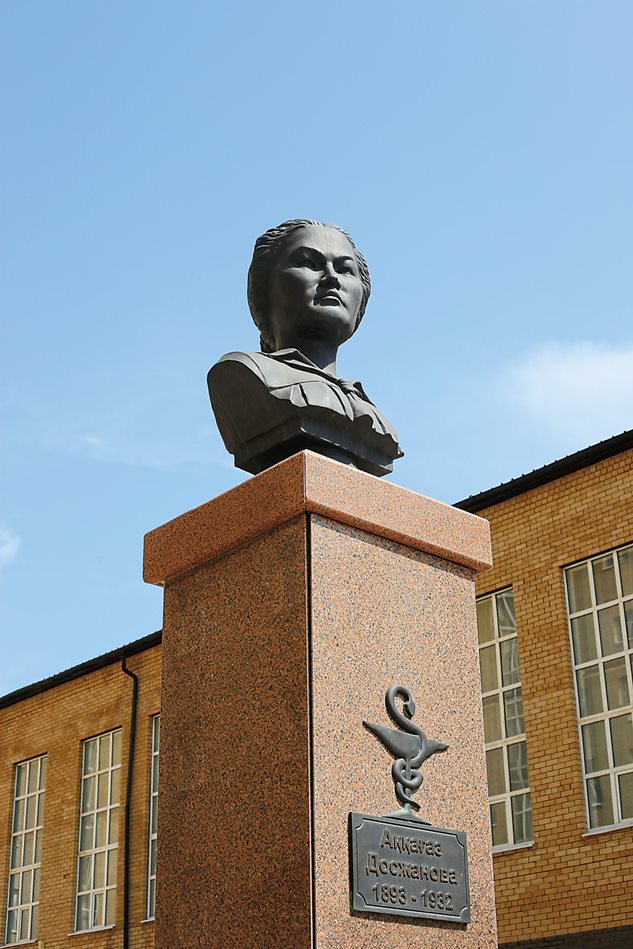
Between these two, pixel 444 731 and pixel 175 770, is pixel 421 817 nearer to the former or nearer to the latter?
pixel 444 731

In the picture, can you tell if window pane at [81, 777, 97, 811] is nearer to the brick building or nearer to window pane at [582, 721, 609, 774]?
the brick building

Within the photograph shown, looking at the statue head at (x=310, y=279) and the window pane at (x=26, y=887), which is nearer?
the statue head at (x=310, y=279)

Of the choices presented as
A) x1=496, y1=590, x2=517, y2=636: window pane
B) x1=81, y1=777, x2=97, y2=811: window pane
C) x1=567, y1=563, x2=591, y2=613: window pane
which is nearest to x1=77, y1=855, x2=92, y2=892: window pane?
x1=81, y1=777, x2=97, y2=811: window pane

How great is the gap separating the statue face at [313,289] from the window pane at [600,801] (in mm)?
9662

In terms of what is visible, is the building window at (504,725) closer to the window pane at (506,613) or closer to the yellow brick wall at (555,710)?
the window pane at (506,613)

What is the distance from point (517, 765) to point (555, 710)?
0.93 meters

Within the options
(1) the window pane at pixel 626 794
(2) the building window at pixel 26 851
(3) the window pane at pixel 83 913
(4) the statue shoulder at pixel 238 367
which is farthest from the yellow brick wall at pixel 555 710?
(2) the building window at pixel 26 851

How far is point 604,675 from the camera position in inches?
564

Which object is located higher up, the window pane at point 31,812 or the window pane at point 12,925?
the window pane at point 31,812

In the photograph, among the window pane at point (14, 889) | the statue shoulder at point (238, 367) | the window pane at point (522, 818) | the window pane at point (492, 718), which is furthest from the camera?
the window pane at point (14, 889)

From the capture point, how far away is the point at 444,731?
4.99m

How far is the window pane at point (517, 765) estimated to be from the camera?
14.7 m

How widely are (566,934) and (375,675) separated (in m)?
9.86

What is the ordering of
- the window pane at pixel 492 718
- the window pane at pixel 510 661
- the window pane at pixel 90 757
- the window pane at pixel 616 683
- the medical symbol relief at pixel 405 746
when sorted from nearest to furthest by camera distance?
the medical symbol relief at pixel 405 746 → the window pane at pixel 616 683 → the window pane at pixel 492 718 → the window pane at pixel 510 661 → the window pane at pixel 90 757
